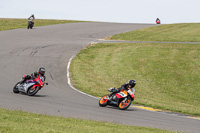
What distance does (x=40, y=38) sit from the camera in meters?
42.7

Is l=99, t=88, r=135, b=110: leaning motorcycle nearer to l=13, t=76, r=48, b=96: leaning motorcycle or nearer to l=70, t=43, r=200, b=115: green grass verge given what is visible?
l=70, t=43, r=200, b=115: green grass verge

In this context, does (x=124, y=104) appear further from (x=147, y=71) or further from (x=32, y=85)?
(x=147, y=71)

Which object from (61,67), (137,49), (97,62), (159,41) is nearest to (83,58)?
(97,62)

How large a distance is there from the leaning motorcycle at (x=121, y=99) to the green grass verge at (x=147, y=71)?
2503 millimetres

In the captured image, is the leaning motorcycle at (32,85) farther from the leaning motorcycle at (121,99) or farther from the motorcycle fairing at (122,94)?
the motorcycle fairing at (122,94)

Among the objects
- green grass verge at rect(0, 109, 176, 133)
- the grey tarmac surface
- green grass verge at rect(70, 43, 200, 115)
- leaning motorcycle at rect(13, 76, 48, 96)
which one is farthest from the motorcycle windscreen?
green grass verge at rect(0, 109, 176, 133)

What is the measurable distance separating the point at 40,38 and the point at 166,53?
15920 mm

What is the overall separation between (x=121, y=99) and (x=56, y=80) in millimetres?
9386

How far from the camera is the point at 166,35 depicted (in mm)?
49250

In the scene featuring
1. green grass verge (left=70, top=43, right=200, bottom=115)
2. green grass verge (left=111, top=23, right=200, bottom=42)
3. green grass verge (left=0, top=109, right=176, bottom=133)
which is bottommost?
green grass verge (left=70, top=43, right=200, bottom=115)

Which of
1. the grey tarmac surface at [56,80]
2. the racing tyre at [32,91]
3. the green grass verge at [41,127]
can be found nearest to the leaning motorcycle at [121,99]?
the grey tarmac surface at [56,80]

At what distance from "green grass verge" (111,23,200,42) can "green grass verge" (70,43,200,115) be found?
5.46 m

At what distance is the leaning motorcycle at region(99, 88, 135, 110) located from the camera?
636 inches

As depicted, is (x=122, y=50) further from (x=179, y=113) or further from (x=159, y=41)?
(x=179, y=113)
